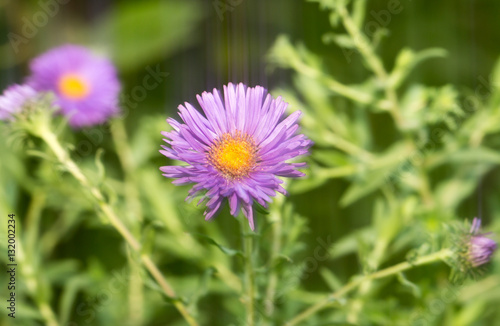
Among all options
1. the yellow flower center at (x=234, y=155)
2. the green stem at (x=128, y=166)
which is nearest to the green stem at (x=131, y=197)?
the green stem at (x=128, y=166)

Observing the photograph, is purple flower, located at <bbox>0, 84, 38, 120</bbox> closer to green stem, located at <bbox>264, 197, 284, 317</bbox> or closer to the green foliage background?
the green foliage background

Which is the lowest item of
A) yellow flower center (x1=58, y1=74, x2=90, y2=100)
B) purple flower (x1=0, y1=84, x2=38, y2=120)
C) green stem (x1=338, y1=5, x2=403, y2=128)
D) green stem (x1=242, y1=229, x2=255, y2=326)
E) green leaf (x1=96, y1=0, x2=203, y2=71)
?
green stem (x1=242, y1=229, x2=255, y2=326)

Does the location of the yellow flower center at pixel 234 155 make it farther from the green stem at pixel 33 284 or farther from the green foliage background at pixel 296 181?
the green stem at pixel 33 284

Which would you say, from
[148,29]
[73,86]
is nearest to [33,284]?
[73,86]

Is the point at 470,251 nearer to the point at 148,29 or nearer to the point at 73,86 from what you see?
the point at 73,86

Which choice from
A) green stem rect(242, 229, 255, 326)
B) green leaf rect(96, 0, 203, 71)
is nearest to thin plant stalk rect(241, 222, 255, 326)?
green stem rect(242, 229, 255, 326)
